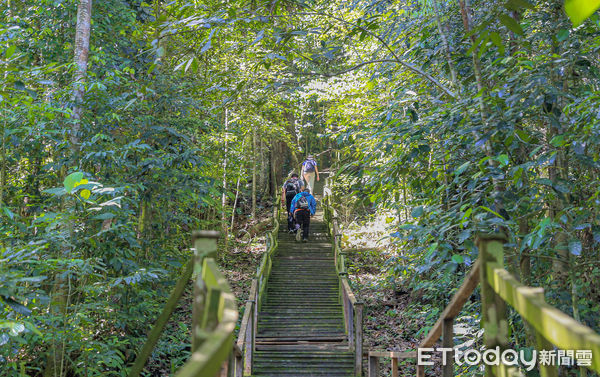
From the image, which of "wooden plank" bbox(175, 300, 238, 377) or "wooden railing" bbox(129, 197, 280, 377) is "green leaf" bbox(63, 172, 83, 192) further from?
"wooden plank" bbox(175, 300, 238, 377)

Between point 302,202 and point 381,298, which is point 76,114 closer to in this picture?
point 302,202

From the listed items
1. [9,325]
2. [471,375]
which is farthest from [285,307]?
[9,325]

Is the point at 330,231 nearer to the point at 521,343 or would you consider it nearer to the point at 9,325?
the point at 521,343

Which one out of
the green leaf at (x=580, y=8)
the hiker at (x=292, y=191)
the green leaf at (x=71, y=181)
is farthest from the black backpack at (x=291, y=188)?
the green leaf at (x=580, y=8)

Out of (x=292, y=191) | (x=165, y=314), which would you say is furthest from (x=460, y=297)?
(x=292, y=191)

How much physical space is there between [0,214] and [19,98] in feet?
3.66

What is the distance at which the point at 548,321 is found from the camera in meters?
1.18

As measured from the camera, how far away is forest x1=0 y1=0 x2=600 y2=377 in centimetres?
330

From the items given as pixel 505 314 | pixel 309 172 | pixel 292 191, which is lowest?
pixel 505 314

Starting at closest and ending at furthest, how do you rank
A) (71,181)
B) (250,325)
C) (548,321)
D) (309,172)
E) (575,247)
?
1. (548,321)
2. (575,247)
3. (71,181)
4. (250,325)
5. (309,172)

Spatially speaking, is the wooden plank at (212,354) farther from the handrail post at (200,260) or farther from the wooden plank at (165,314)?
the wooden plank at (165,314)

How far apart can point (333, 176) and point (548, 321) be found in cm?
461

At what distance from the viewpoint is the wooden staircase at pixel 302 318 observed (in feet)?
24.0

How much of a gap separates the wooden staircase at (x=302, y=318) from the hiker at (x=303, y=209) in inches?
13.7
